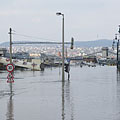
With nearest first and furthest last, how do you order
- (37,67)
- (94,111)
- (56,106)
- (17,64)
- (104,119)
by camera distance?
(104,119), (94,111), (56,106), (37,67), (17,64)

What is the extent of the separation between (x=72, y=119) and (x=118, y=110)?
2.90 metres

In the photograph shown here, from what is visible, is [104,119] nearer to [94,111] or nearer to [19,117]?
Answer: [94,111]

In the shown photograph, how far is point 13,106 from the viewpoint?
→ 1614cm

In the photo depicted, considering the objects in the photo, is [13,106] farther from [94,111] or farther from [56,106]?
[94,111]

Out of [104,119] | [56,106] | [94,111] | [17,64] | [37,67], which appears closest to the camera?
[104,119]

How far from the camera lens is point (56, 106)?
A: 52.5ft

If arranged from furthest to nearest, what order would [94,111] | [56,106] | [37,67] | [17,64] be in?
[17,64]
[37,67]
[56,106]
[94,111]

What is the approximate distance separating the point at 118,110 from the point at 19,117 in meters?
4.00

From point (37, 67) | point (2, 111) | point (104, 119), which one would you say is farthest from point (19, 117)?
point (37, 67)

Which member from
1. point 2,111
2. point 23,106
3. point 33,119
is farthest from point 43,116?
point 23,106

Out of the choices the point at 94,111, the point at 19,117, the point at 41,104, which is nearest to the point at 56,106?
the point at 41,104

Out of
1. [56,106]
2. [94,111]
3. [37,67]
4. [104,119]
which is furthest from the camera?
[37,67]

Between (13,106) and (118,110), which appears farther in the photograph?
(13,106)

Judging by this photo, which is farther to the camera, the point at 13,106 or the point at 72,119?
the point at 13,106
